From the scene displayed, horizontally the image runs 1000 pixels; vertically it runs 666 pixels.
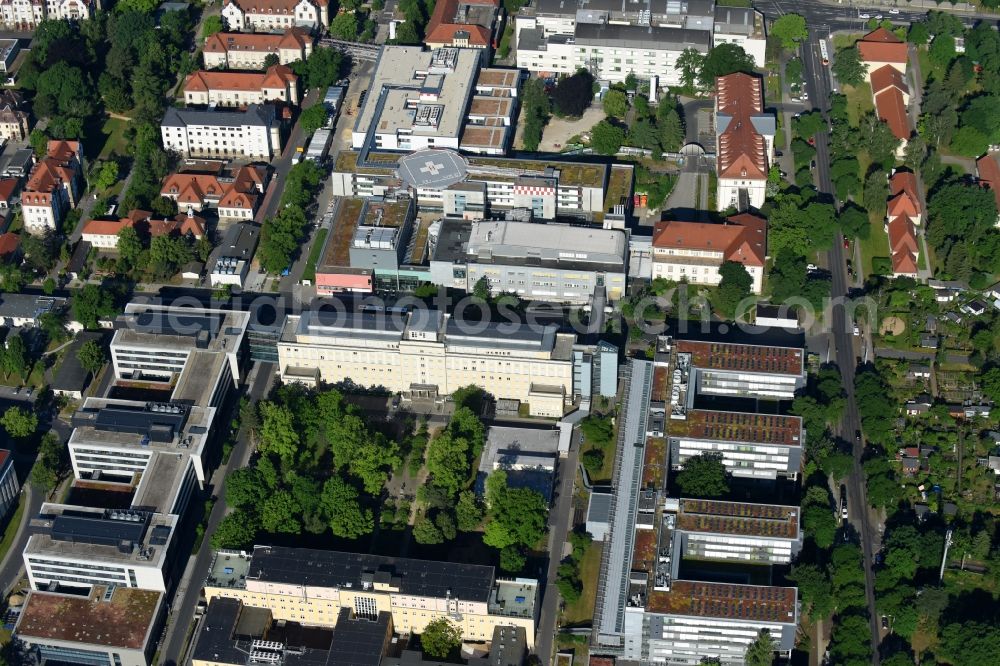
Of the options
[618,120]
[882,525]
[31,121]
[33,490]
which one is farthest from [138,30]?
[882,525]

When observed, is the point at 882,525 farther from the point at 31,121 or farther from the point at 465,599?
the point at 31,121

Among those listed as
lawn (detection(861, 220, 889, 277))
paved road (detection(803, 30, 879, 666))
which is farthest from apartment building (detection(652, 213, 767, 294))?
lawn (detection(861, 220, 889, 277))

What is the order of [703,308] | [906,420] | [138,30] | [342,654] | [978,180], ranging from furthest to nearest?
[138,30] < [978,180] < [703,308] < [906,420] < [342,654]

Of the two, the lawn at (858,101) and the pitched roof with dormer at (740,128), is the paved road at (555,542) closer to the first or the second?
the pitched roof with dormer at (740,128)

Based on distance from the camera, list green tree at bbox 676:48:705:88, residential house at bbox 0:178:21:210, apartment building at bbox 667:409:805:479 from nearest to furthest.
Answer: apartment building at bbox 667:409:805:479
residential house at bbox 0:178:21:210
green tree at bbox 676:48:705:88

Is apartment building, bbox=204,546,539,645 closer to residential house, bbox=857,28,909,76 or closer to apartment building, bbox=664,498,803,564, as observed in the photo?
apartment building, bbox=664,498,803,564

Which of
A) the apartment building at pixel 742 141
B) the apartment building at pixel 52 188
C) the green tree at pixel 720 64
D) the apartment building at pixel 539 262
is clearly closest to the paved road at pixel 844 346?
the apartment building at pixel 742 141

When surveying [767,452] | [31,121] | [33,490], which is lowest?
[33,490]
